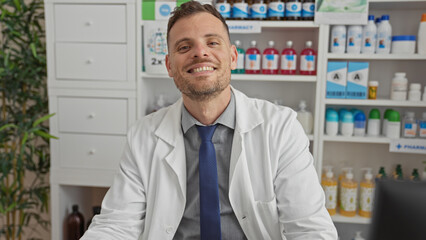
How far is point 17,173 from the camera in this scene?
2270 mm

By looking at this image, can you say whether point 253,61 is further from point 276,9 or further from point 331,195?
point 331,195

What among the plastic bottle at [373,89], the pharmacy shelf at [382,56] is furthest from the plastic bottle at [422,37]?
the plastic bottle at [373,89]

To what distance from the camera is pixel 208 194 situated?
130 cm

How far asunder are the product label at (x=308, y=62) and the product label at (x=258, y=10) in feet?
1.06

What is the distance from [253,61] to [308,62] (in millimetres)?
301

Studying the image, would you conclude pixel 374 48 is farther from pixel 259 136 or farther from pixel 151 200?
pixel 151 200

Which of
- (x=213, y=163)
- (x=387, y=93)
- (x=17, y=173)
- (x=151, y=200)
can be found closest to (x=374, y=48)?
(x=387, y=93)

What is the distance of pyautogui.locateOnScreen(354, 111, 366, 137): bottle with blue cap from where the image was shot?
2.15 m

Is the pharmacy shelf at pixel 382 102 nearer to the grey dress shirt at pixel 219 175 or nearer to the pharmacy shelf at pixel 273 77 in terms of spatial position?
the pharmacy shelf at pixel 273 77

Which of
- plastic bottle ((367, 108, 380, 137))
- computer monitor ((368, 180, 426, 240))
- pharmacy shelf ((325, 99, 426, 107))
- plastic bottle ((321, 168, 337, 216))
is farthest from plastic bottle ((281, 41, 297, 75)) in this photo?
computer monitor ((368, 180, 426, 240))

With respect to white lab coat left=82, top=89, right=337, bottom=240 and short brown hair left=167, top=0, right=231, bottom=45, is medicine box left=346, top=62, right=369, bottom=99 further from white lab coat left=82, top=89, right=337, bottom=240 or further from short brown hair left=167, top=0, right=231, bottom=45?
short brown hair left=167, top=0, right=231, bottom=45

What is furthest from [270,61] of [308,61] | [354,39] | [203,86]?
[203,86]

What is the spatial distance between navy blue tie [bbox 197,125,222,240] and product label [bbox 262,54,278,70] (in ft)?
3.10

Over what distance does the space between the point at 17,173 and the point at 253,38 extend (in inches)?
64.5
